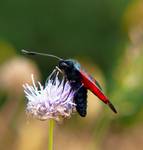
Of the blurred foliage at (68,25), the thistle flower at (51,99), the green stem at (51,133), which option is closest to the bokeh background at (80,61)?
the blurred foliage at (68,25)

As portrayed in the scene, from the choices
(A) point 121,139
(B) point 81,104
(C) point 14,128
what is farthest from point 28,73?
(A) point 121,139

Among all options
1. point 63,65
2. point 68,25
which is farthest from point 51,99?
point 68,25

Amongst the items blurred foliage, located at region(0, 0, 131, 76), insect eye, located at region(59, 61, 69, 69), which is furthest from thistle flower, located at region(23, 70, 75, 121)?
blurred foliage, located at region(0, 0, 131, 76)

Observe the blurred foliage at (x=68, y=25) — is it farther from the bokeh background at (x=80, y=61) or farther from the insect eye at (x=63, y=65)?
the insect eye at (x=63, y=65)

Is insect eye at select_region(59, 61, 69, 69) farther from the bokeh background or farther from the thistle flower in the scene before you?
the bokeh background

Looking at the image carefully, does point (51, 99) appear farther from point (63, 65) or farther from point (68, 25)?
point (68, 25)

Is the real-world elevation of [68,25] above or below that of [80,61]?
above

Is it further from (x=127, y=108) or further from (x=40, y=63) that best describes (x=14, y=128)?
(x=40, y=63)

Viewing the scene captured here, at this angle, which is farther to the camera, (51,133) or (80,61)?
(80,61)
